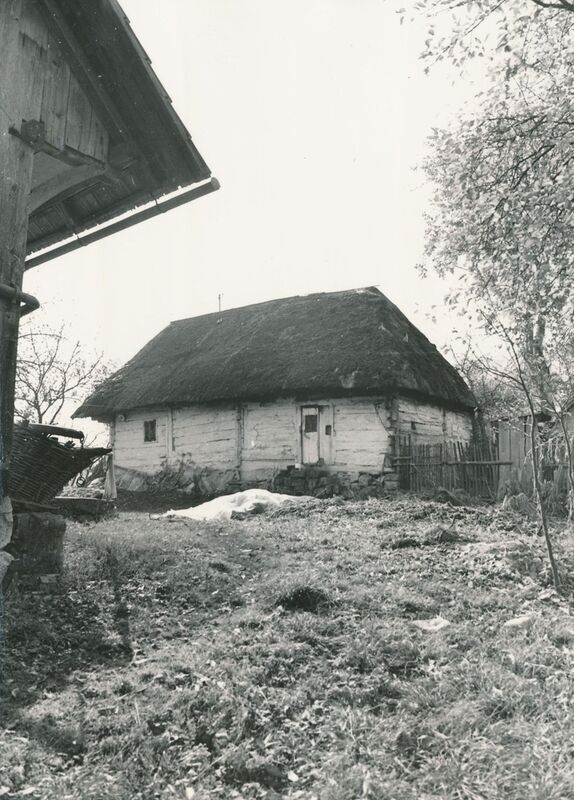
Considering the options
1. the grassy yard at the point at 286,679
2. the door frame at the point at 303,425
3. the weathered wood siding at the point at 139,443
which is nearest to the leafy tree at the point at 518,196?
the grassy yard at the point at 286,679

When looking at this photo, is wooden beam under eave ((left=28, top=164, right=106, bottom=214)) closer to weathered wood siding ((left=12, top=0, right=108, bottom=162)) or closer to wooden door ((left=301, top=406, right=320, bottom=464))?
weathered wood siding ((left=12, top=0, right=108, bottom=162))

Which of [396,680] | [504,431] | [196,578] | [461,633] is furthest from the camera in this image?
[504,431]

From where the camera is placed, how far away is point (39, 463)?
5312 mm

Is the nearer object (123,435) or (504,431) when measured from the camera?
(504,431)

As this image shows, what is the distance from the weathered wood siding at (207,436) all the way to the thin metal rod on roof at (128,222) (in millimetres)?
11326

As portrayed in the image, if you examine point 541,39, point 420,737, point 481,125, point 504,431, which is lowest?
point 420,737

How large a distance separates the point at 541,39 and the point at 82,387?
2783 cm

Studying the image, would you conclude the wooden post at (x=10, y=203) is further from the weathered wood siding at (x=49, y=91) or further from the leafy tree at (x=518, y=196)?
the leafy tree at (x=518, y=196)

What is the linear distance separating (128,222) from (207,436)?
12291mm

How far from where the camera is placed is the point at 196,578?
572 centimetres

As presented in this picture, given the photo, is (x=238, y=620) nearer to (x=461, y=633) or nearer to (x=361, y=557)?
(x=461, y=633)

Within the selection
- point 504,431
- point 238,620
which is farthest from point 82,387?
point 238,620

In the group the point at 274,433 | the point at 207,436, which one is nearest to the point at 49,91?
the point at 274,433

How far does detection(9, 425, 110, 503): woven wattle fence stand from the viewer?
5.21 m
